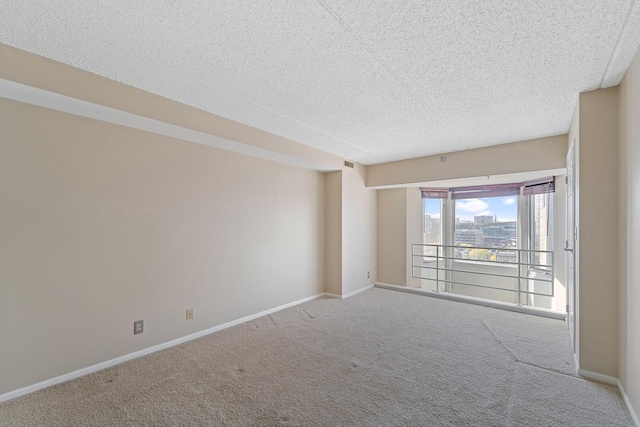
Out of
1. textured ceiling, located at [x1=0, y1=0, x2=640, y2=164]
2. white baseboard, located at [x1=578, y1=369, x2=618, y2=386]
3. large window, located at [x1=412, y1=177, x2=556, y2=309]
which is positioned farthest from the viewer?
large window, located at [x1=412, y1=177, x2=556, y2=309]

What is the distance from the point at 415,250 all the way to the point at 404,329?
2644 millimetres

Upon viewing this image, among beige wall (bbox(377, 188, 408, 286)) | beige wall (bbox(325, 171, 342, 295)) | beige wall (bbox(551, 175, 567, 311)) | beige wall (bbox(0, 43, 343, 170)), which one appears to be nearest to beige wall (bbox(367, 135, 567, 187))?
beige wall (bbox(377, 188, 408, 286))

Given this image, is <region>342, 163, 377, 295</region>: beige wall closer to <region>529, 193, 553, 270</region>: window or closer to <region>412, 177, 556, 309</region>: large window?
<region>412, 177, 556, 309</region>: large window

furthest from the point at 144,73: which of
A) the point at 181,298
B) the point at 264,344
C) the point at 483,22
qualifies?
the point at 264,344

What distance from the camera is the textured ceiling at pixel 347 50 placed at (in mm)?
1449

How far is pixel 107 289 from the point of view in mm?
2424

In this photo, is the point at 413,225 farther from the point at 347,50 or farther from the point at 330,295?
the point at 347,50

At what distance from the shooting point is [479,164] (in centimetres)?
406

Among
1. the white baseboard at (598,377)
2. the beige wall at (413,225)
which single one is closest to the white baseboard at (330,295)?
the beige wall at (413,225)

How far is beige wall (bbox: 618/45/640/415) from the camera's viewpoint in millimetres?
1750

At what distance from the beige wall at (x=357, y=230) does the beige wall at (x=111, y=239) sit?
4.99 feet

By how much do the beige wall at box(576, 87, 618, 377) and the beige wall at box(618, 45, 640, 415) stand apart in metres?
0.06

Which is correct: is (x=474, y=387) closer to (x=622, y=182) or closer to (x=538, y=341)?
(x=538, y=341)

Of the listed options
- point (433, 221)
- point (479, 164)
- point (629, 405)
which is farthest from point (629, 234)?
point (433, 221)
